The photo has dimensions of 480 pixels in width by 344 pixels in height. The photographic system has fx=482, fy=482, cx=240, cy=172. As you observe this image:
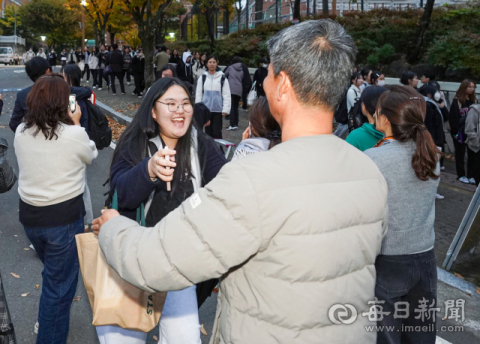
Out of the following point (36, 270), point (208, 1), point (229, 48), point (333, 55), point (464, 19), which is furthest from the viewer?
point (229, 48)

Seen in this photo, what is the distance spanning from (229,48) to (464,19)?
12193mm

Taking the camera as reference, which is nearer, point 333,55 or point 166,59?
point 333,55

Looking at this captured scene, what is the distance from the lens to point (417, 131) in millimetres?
2941

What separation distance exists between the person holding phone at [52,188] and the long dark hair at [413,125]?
2.10 meters

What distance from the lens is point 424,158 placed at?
9.30 ft

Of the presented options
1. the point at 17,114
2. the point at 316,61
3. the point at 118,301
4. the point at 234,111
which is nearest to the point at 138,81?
the point at 234,111

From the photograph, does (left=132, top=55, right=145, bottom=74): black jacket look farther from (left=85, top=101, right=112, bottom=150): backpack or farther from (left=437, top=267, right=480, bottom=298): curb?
(left=437, top=267, right=480, bottom=298): curb

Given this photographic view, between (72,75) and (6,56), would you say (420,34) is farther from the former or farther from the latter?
(6,56)

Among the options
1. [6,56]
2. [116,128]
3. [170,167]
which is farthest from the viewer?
[6,56]

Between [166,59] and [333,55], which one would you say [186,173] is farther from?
[166,59]

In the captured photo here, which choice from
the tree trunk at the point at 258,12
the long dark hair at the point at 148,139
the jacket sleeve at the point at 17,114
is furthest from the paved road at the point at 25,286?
the tree trunk at the point at 258,12

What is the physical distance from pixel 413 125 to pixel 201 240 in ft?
6.57

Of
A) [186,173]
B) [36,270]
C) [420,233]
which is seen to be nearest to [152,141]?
[186,173]

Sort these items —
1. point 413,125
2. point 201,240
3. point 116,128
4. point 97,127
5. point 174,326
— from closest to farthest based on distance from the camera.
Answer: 1. point 201,240
2. point 174,326
3. point 413,125
4. point 97,127
5. point 116,128
